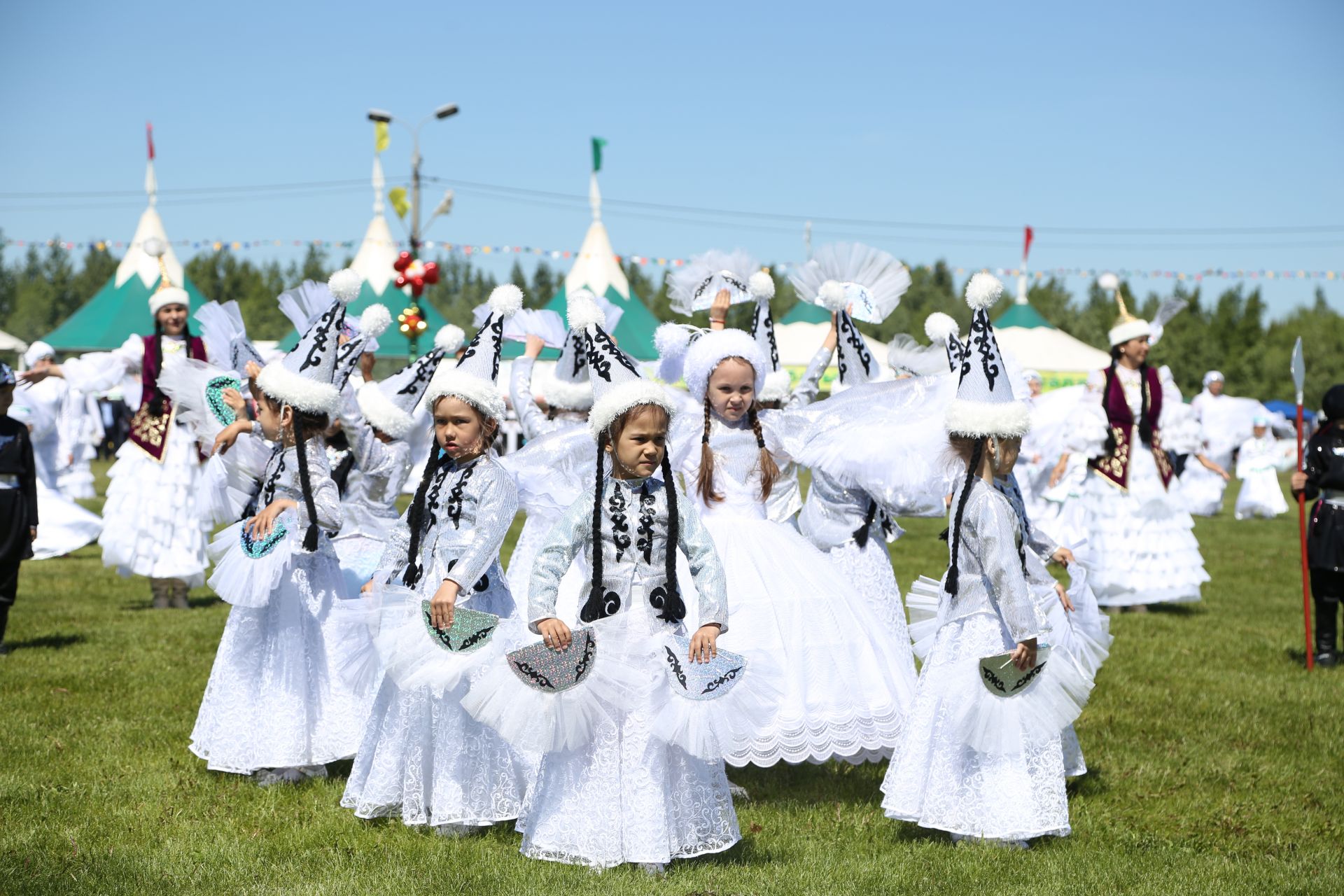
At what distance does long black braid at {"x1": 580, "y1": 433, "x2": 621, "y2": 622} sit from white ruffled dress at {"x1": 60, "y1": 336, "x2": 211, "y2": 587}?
7.12 metres

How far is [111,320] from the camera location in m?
31.9

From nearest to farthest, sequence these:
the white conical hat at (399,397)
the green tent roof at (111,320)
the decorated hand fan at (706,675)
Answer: the decorated hand fan at (706,675)
the white conical hat at (399,397)
the green tent roof at (111,320)

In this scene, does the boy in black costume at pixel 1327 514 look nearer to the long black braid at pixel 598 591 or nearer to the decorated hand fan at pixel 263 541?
the long black braid at pixel 598 591

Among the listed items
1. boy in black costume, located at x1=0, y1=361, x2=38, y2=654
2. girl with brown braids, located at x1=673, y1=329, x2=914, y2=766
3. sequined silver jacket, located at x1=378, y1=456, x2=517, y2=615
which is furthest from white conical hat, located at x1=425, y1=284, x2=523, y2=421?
boy in black costume, located at x1=0, y1=361, x2=38, y2=654

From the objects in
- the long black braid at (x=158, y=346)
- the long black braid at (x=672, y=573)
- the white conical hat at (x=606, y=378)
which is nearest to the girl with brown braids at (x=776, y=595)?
the white conical hat at (x=606, y=378)

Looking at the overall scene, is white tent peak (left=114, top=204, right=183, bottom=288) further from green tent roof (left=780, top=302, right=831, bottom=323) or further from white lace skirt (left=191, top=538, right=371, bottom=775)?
white lace skirt (left=191, top=538, right=371, bottom=775)

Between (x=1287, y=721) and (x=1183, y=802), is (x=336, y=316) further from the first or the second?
(x=1287, y=721)

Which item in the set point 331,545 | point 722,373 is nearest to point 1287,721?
point 722,373

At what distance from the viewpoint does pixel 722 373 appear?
652 centimetres

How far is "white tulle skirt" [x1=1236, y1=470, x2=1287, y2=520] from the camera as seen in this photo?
2339 centimetres

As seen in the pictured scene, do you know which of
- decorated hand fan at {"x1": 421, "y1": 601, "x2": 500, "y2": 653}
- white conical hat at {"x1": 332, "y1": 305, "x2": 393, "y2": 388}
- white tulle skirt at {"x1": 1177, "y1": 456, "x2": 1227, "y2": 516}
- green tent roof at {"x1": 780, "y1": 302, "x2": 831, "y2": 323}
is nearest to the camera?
decorated hand fan at {"x1": 421, "y1": 601, "x2": 500, "y2": 653}

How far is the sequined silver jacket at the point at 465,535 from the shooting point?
520 cm

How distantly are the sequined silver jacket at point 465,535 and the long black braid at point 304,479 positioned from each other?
2.28 ft

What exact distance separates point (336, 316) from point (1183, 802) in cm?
466
